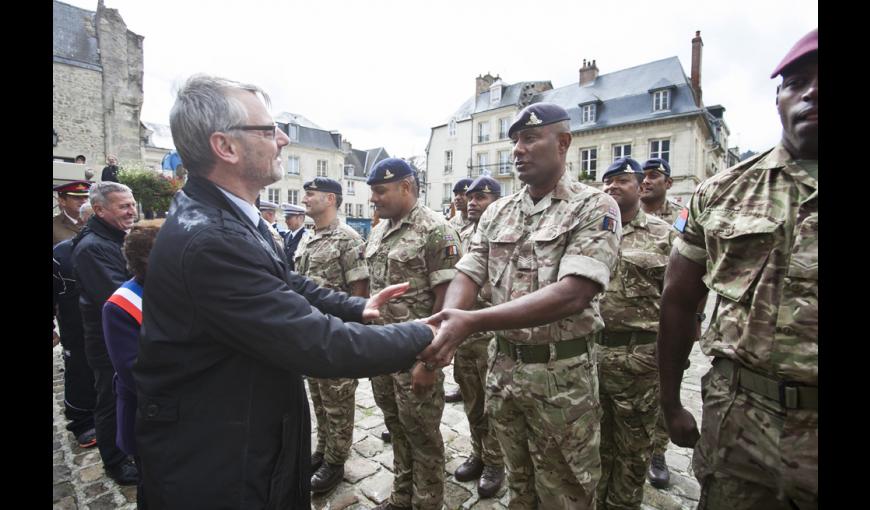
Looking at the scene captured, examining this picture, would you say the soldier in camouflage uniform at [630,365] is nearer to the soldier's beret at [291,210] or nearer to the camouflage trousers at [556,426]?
the camouflage trousers at [556,426]

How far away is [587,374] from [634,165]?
255 cm

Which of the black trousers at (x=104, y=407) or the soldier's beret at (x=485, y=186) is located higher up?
the soldier's beret at (x=485, y=186)

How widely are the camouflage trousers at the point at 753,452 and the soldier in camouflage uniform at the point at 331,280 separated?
2680mm

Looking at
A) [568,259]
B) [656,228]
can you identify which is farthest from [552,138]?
[656,228]

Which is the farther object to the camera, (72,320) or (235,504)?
(72,320)

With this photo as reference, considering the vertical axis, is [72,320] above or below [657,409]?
above

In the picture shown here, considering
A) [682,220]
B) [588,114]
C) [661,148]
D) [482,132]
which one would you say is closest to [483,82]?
[482,132]

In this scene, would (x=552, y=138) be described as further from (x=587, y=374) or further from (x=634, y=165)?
(x=634, y=165)

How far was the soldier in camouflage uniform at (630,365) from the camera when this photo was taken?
314cm

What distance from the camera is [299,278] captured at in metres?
2.45

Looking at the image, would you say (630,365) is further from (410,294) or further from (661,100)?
(661,100)

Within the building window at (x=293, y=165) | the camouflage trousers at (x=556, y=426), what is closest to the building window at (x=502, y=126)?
the building window at (x=293, y=165)

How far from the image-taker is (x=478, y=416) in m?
4.07

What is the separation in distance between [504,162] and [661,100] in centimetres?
1213
